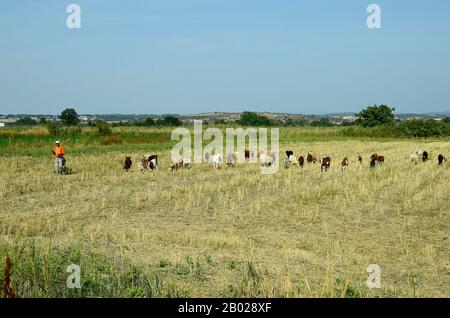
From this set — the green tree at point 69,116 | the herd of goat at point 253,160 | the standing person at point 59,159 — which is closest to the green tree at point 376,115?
the green tree at point 69,116

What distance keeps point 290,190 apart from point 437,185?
5.16m

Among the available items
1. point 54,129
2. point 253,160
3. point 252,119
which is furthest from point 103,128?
point 252,119

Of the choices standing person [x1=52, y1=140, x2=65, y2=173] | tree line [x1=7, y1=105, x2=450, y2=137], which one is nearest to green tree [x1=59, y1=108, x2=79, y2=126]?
tree line [x1=7, y1=105, x2=450, y2=137]

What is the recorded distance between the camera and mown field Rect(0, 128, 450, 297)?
23.2ft

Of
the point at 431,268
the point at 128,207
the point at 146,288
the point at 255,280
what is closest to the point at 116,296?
the point at 146,288

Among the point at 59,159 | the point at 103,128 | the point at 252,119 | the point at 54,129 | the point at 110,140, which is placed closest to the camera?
the point at 59,159

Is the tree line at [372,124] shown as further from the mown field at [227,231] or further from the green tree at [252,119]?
the mown field at [227,231]

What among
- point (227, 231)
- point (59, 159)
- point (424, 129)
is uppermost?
point (424, 129)

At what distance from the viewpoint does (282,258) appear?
8836 mm

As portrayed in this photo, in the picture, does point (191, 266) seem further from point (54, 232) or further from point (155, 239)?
point (54, 232)

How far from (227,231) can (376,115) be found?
69248 mm

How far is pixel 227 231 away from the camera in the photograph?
37.0 ft

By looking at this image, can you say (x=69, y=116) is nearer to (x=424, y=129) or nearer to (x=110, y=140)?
(x=110, y=140)

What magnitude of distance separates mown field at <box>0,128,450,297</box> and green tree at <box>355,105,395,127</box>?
Answer: 55.8 meters
